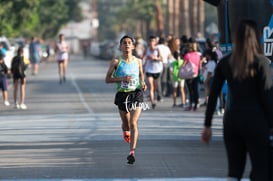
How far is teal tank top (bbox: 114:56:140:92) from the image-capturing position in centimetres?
1259

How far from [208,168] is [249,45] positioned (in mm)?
4340

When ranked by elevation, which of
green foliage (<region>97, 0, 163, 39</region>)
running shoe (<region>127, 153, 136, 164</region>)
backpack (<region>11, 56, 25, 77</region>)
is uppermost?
backpack (<region>11, 56, 25, 77</region>)

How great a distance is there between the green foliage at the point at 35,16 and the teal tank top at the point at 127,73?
3496cm

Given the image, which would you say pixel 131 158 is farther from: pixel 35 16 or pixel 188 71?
pixel 35 16

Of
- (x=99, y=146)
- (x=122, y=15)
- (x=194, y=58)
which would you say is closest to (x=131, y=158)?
(x=99, y=146)

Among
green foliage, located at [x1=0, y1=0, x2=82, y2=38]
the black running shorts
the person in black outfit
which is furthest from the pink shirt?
green foliage, located at [x1=0, y1=0, x2=82, y2=38]

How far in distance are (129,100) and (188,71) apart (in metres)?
9.96

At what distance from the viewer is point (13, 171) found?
12.0 metres

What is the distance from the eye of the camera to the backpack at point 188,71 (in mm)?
22266

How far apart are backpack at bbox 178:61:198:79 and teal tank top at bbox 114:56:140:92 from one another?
31.7 feet

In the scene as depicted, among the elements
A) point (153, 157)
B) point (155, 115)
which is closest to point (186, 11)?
point (155, 115)

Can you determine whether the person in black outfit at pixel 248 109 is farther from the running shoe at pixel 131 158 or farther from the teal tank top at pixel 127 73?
the teal tank top at pixel 127 73

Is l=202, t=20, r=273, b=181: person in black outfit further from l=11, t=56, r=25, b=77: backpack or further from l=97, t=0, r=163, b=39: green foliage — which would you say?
l=97, t=0, r=163, b=39: green foliage

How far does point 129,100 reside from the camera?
12453mm
